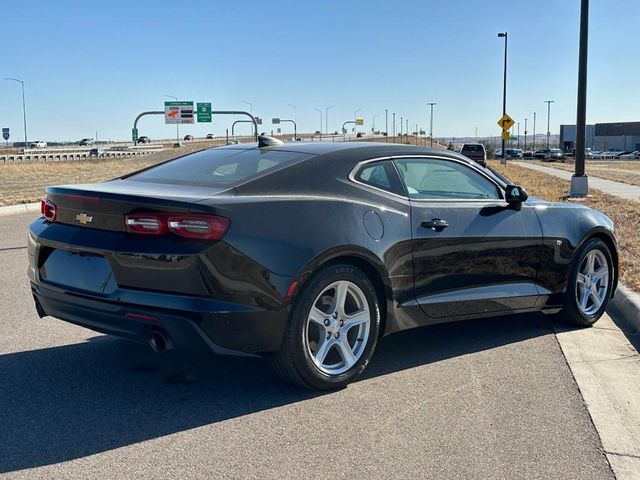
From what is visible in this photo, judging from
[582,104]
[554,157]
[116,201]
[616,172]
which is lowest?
[616,172]

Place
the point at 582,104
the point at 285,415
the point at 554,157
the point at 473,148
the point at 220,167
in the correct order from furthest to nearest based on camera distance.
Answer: the point at 554,157
the point at 473,148
the point at 582,104
the point at 220,167
the point at 285,415

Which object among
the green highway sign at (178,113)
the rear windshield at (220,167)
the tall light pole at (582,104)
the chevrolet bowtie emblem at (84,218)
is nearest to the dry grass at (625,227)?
the tall light pole at (582,104)

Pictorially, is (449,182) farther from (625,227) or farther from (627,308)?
(625,227)

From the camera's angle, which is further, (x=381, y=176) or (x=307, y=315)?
(x=381, y=176)

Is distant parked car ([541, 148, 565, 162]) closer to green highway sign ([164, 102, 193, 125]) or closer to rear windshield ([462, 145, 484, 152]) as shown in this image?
rear windshield ([462, 145, 484, 152])

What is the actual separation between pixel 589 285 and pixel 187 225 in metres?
3.85

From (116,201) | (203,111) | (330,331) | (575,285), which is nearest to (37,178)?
(575,285)

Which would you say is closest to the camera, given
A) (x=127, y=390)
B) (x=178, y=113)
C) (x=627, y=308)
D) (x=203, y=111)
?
(x=127, y=390)

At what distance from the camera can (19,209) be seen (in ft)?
53.6

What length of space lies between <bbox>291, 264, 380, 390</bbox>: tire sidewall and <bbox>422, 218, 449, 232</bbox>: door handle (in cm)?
67

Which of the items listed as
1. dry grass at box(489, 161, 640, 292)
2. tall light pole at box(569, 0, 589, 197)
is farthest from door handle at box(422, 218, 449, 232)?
tall light pole at box(569, 0, 589, 197)

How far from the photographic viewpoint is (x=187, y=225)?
3.96m

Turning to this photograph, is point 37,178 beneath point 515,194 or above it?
beneath

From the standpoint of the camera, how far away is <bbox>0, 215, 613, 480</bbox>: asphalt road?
346 centimetres
